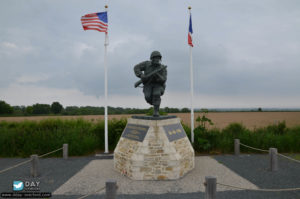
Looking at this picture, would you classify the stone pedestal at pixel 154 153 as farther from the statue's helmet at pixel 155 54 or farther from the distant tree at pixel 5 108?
the distant tree at pixel 5 108

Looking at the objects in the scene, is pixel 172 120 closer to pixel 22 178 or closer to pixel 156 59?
pixel 156 59

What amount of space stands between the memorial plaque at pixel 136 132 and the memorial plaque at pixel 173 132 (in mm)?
736

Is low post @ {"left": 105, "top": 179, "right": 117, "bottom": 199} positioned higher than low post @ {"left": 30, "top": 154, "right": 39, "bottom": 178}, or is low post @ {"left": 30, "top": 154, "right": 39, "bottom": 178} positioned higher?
low post @ {"left": 105, "top": 179, "right": 117, "bottom": 199}

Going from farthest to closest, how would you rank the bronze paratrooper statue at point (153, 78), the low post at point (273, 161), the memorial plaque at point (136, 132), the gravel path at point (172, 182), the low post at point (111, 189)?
1. the low post at point (273, 161)
2. the bronze paratrooper statue at point (153, 78)
3. the memorial plaque at point (136, 132)
4. the gravel path at point (172, 182)
5. the low post at point (111, 189)

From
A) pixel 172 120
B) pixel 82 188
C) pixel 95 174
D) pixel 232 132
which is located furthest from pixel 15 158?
pixel 232 132

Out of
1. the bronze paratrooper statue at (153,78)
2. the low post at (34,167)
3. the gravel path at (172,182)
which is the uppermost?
the bronze paratrooper statue at (153,78)

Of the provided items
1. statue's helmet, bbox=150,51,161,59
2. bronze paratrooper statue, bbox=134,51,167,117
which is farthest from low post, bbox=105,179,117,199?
statue's helmet, bbox=150,51,161,59

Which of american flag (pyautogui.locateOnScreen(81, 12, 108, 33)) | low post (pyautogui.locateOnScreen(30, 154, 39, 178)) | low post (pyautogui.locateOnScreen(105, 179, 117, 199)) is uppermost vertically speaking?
american flag (pyautogui.locateOnScreen(81, 12, 108, 33))

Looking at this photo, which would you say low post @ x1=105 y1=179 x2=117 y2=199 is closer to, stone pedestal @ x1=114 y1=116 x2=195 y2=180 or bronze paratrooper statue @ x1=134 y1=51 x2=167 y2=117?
stone pedestal @ x1=114 y1=116 x2=195 y2=180

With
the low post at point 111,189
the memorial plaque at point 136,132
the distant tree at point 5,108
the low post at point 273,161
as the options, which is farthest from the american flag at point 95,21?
the distant tree at point 5,108

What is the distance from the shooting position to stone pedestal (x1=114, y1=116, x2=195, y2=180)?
5.73 metres

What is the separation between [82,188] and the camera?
526 cm

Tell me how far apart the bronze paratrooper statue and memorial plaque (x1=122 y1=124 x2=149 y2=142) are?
2.43 ft

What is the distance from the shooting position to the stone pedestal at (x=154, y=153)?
573 cm
